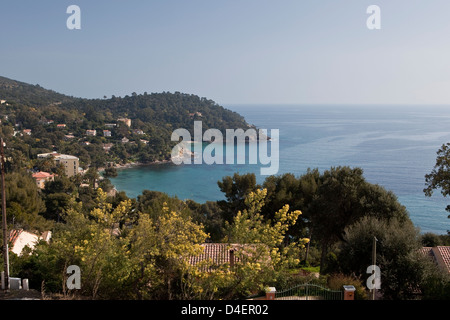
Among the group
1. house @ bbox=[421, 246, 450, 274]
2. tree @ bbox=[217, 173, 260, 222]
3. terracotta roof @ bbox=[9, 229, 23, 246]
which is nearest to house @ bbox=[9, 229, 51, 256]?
terracotta roof @ bbox=[9, 229, 23, 246]

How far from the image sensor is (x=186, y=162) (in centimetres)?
6000

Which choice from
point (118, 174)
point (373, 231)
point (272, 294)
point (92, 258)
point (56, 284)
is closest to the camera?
point (272, 294)

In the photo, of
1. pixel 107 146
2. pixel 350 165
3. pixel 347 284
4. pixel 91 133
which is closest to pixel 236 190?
pixel 347 284

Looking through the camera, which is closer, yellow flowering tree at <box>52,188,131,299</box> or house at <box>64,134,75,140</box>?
yellow flowering tree at <box>52,188,131,299</box>

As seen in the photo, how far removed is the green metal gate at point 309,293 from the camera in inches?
216

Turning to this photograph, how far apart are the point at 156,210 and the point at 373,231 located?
27.3ft

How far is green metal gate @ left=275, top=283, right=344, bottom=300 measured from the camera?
5496mm

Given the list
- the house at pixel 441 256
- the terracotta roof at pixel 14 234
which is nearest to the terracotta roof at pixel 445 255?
the house at pixel 441 256

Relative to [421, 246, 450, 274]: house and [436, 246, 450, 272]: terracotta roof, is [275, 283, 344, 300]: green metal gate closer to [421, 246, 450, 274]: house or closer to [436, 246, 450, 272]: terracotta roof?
[421, 246, 450, 274]: house

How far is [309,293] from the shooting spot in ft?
18.6

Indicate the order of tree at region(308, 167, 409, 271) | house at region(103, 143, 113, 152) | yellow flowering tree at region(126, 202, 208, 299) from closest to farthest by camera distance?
yellow flowering tree at region(126, 202, 208, 299) → tree at region(308, 167, 409, 271) → house at region(103, 143, 113, 152)
